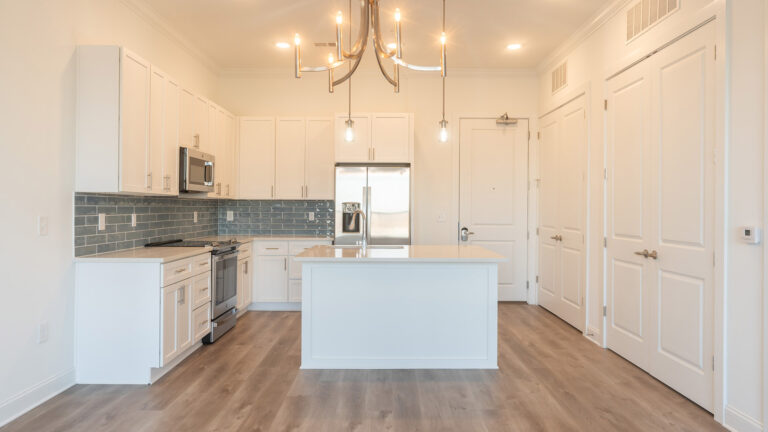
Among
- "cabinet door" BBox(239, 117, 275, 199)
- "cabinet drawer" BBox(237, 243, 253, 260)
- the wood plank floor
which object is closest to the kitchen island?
the wood plank floor

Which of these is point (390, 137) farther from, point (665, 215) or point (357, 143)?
point (665, 215)

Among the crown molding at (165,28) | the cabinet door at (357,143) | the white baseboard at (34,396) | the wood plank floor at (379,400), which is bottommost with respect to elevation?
the wood plank floor at (379,400)

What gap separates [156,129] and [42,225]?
1116 mm

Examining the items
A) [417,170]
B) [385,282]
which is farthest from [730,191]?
[417,170]

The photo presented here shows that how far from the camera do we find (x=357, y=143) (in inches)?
196

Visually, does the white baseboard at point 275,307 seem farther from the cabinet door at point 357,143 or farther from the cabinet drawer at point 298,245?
the cabinet door at point 357,143

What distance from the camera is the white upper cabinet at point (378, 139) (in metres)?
4.97

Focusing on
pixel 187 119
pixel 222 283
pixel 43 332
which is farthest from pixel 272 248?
pixel 43 332

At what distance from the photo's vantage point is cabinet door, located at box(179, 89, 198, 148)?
12.5ft

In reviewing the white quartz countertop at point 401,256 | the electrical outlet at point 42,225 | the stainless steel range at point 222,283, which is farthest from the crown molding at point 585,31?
the electrical outlet at point 42,225

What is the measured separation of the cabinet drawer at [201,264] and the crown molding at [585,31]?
13.7 feet

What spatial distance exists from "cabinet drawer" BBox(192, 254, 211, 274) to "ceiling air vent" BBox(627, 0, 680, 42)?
158 inches

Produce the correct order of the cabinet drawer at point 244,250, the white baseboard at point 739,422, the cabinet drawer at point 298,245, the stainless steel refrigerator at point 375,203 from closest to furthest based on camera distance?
the white baseboard at point 739,422 → the cabinet drawer at point 244,250 → the stainless steel refrigerator at point 375,203 → the cabinet drawer at point 298,245

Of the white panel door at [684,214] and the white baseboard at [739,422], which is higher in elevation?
the white panel door at [684,214]
